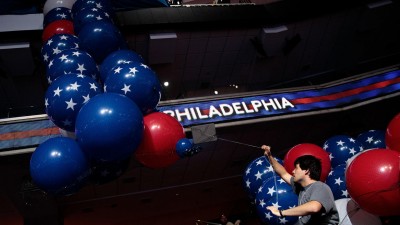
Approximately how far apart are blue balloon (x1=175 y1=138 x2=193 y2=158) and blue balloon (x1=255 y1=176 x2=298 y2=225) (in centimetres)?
151

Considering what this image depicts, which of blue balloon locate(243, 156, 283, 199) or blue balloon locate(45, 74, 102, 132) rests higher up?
blue balloon locate(45, 74, 102, 132)

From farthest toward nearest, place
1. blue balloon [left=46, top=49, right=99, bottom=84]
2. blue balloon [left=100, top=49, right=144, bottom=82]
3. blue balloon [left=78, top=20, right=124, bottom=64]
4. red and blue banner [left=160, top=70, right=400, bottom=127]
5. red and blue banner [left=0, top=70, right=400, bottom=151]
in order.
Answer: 1. red and blue banner [left=160, top=70, right=400, bottom=127]
2. red and blue banner [left=0, top=70, right=400, bottom=151]
3. blue balloon [left=78, top=20, right=124, bottom=64]
4. blue balloon [left=100, top=49, right=144, bottom=82]
5. blue balloon [left=46, top=49, right=99, bottom=84]

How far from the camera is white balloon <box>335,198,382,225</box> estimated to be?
372 cm

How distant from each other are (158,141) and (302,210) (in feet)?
6.39

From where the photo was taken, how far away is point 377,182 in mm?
3303

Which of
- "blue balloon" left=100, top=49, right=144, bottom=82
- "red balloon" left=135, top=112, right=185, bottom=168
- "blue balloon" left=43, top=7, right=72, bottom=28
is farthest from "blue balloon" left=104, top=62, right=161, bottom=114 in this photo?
"blue balloon" left=43, top=7, right=72, bottom=28

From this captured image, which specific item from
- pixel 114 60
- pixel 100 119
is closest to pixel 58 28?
pixel 114 60

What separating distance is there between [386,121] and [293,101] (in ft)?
11.9

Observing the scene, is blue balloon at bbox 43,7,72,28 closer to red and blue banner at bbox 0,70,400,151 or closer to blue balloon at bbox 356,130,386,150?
red and blue banner at bbox 0,70,400,151

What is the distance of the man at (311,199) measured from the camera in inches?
105

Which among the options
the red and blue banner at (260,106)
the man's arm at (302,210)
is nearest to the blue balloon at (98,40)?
the red and blue banner at (260,106)

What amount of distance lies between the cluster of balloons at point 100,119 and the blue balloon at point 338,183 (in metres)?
2.69

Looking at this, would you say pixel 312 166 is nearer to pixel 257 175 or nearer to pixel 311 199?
pixel 311 199

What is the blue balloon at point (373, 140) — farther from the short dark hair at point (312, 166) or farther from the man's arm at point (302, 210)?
the man's arm at point (302, 210)
